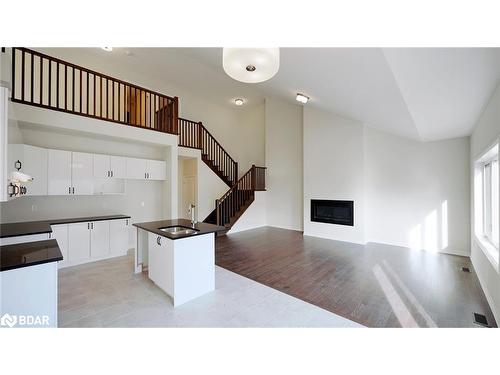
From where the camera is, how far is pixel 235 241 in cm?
578

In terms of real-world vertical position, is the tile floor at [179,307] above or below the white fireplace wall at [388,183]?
below

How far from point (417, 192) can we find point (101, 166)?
7160 millimetres

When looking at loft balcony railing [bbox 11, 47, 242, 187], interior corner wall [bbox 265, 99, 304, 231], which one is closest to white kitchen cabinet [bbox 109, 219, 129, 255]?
loft balcony railing [bbox 11, 47, 242, 187]

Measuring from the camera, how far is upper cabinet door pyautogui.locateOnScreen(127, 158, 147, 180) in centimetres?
488

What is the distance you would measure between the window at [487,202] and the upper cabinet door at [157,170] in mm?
5943

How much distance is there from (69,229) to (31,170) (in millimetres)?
1185

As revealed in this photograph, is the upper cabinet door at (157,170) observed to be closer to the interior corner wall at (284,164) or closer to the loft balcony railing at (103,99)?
the loft balcony railing at (103,99)

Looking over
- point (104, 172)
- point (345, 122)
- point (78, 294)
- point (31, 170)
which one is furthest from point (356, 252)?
point (31, 170)

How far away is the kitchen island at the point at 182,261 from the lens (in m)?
2.60

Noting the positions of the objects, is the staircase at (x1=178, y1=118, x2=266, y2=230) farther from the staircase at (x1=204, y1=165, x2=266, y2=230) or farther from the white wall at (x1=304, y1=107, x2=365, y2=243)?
the white wall at (x1=304, y1=107, x2=365, y2=243)

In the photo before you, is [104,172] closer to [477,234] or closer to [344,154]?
[344,154]

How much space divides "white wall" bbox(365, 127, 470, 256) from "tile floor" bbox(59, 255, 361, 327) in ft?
13.2

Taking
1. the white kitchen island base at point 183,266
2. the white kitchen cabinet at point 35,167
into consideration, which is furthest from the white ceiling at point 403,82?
the white kitchen cabinet at point 35,167
